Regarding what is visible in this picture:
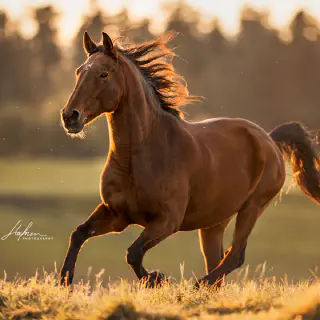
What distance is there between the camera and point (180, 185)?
6590 millimetres

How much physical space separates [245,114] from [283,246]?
3537 centimetres

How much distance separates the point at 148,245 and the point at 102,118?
43.4 meters

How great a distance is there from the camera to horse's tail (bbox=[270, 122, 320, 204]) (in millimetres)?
8930

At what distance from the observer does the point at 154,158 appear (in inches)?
256

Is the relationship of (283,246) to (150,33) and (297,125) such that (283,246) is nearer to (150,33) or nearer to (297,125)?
(297,125)

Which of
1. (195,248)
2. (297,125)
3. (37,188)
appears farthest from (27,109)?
(297,125)

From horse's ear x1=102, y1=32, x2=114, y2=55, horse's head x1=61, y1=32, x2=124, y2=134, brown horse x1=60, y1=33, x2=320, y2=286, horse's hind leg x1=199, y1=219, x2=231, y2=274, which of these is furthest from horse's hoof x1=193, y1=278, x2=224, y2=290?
horse's ear x1=102, y1=32, x2=114, y2=55

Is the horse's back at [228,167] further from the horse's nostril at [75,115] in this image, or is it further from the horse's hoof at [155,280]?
the horse's nostril at [75,115]

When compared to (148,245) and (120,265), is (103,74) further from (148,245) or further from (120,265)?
(120,265)

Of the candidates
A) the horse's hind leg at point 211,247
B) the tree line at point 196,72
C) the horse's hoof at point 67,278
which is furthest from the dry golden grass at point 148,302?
the tree line at point 196,72

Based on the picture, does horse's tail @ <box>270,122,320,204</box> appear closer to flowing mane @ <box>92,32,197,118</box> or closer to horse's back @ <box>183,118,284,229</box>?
horse's back @ <box>183,118,284,229</box>

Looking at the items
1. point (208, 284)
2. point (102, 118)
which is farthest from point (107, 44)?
point (102, 118)

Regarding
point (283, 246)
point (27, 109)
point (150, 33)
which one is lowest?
point (283, 246)

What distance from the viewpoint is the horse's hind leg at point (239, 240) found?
292 inches
